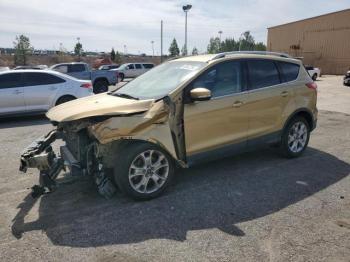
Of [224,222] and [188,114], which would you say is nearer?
[224,222]

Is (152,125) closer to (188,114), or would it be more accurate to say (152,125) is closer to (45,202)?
(188,114)

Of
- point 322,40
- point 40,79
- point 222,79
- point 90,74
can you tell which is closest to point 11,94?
point 40,79

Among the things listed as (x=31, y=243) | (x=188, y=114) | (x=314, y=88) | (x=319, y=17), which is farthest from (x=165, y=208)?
(x=319, y=17)

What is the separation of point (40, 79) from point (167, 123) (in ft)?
24.8

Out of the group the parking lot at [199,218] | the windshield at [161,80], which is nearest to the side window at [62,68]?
the parking lot at [199,218]

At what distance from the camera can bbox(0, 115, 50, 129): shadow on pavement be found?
10.1 metres

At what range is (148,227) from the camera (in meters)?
3.92

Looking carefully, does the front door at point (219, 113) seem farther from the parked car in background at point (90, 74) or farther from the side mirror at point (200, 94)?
the parked car in background at point (90, 74)

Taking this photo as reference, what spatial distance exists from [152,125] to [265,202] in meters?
1.67

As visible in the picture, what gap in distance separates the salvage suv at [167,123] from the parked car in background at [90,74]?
46.3 feet

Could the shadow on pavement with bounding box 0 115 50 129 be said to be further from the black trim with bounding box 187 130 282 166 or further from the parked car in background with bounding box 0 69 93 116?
the black trim with bounding box 187 130 282 166

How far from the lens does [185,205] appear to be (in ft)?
14.6

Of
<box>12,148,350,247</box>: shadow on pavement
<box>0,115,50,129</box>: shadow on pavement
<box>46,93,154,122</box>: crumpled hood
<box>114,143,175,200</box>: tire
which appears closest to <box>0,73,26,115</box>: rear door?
<box>0,115,50,129</box>: shadow on pavement

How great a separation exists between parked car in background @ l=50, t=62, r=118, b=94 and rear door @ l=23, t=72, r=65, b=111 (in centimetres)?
794
